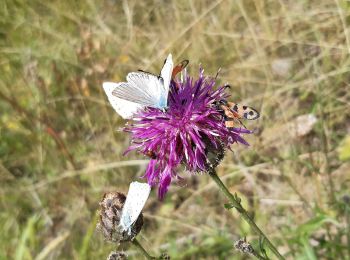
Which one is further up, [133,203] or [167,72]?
[167,72]

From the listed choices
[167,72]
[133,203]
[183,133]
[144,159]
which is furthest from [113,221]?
[144,159]

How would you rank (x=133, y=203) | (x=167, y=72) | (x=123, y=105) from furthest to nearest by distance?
(x=123, y=105), (x=133, y=203), (x=167, y=72)

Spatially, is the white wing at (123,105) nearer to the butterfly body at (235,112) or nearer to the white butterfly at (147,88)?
the white butterfly at (147,88)

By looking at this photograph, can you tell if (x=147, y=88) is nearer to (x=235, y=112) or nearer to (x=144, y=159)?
(x=235, y=112)

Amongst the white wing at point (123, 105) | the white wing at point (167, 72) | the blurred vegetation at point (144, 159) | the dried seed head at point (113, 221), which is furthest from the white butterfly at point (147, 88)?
the blurred vegetation at point (144, 159)

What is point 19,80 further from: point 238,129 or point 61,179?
point 238,129

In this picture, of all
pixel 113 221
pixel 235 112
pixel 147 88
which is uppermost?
pixel 147 88
